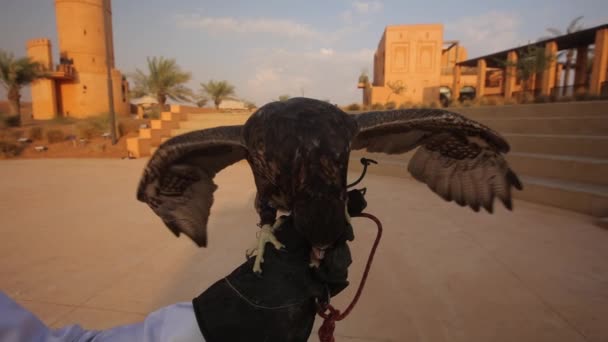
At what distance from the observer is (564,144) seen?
7.21m

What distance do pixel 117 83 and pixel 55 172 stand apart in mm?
28118

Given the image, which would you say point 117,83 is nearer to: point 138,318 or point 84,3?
point 84,3

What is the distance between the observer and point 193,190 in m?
2.44

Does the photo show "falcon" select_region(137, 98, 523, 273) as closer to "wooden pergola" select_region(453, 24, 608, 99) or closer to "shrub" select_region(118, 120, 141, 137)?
"wooden pergola" select_region(453, 24, 608, 99)

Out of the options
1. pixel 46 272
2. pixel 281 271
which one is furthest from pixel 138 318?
pixel 281 271

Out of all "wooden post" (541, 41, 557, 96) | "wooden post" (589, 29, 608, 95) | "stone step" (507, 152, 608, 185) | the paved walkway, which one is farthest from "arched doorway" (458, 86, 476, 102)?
the paved walkway

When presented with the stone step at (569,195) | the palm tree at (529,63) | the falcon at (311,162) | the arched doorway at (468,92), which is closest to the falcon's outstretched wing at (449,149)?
the falcon at (311,162)

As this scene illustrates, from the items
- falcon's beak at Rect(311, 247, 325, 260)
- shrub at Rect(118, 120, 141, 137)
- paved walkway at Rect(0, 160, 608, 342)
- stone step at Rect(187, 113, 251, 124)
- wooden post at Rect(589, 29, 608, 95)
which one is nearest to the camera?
falcon's beak at Rect(311, 247, 325, 260)

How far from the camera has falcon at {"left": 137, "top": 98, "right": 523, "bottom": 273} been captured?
1.43 m

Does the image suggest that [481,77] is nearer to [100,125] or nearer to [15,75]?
[100,125]

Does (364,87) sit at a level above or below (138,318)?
above

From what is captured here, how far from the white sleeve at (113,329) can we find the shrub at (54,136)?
22.8 metres

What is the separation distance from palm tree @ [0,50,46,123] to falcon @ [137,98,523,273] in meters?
38.0

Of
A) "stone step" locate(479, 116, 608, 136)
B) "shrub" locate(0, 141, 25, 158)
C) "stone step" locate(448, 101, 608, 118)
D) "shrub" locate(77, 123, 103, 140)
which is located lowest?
"shrub" locate(0, 141, 25, 158)
